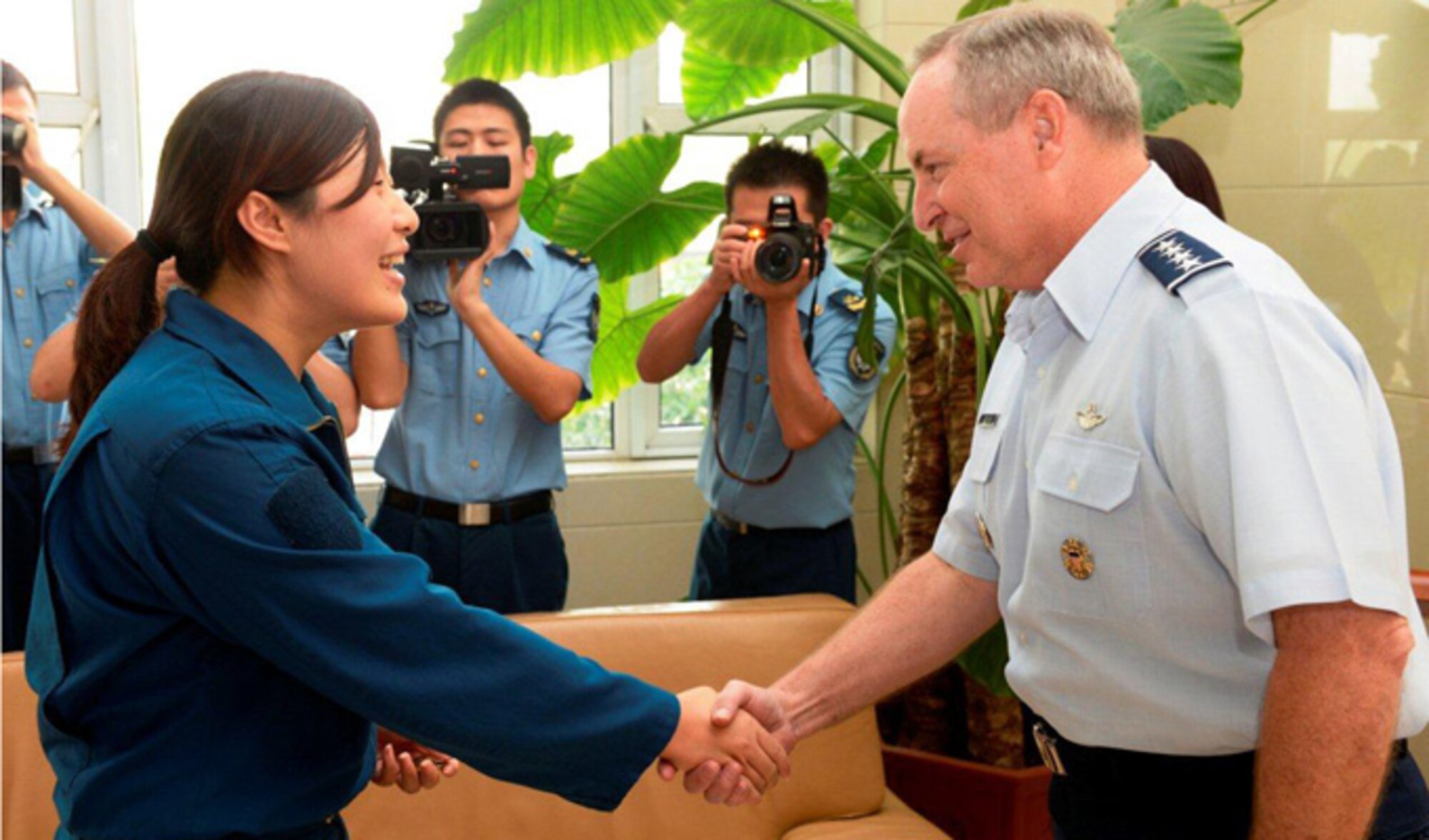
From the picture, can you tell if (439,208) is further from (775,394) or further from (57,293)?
(57,293)

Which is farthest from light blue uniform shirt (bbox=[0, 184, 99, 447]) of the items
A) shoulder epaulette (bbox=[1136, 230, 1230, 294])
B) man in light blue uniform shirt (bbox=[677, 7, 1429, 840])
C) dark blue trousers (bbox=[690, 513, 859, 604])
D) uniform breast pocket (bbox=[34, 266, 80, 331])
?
shoulder epaulette (bbox=[1136, 230, 1230, 294])

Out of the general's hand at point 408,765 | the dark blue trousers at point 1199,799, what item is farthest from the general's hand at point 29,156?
the dark blue trousers at point 1199,799

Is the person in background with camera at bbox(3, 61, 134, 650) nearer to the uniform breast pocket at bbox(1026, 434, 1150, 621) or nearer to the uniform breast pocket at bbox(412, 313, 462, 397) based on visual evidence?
the uniform breast pocket at bbox(412, 313, 462, 397)

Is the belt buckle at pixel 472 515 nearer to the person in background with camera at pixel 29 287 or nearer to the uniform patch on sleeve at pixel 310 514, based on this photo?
the person in background with camera at pixel 29 287

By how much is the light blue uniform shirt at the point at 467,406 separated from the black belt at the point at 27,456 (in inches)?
26.6

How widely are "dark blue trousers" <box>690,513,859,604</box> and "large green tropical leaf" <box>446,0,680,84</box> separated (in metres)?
1.00

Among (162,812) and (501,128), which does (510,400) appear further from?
(162,812)

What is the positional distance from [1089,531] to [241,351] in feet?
2.48

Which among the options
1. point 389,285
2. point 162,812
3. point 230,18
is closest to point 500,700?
point 162,812

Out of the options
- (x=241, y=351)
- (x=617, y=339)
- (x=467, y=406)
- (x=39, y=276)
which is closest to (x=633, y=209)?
(x=617, y=339)

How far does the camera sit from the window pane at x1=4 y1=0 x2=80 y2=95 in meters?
3.60

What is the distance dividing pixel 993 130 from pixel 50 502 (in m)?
0.91

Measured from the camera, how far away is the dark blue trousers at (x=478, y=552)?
2.76 metres

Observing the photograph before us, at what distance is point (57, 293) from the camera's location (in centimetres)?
306
